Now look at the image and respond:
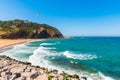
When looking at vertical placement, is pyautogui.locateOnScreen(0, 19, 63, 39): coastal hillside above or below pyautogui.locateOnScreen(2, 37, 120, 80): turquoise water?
above

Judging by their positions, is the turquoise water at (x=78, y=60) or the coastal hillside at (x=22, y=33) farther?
the coastal hillside at (x=22, y=33)

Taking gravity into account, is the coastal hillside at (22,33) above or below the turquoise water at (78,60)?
above

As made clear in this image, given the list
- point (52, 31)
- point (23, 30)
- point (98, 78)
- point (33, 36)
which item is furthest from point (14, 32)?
point (98, 78)

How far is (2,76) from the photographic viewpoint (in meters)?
15.8

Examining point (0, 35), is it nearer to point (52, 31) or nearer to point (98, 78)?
point (52, 31)

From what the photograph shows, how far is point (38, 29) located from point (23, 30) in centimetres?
2003

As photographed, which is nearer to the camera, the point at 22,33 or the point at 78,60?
the point at 78,60

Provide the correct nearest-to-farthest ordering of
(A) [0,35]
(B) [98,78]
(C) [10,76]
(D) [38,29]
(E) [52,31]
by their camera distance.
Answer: (C) [10,76]
(B) [98,78]
(A) [0,35]
(D) [38,29]
(E) [52,31]

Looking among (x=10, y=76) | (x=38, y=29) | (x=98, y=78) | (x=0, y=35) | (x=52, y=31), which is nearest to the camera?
(x=10, y=76)

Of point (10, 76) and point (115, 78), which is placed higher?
point (10, 76)

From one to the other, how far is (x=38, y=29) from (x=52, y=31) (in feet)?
57.7

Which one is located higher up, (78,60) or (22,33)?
(22,33)

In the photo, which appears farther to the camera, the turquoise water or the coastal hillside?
the coastal hillside

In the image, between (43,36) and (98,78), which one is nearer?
(98,78)
